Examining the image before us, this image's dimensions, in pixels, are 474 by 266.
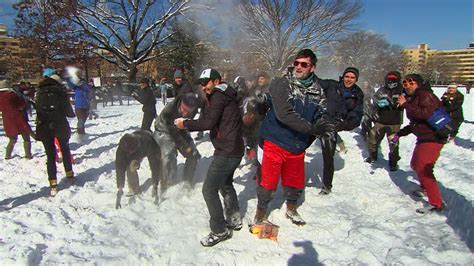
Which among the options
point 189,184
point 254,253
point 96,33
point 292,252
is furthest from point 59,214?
point 96,33

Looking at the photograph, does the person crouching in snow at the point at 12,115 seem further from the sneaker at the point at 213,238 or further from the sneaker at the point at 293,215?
the sneaker at the point at 293,215

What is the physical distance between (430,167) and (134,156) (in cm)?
334

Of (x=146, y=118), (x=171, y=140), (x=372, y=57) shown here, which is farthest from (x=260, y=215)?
(x=372, y=57)

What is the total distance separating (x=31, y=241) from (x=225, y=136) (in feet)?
6.44

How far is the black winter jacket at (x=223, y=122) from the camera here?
2.74m

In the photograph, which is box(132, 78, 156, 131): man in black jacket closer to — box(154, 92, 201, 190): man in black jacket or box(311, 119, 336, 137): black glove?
box(154, 92, 201, 190): man in black jacket

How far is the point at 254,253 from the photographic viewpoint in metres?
2.73

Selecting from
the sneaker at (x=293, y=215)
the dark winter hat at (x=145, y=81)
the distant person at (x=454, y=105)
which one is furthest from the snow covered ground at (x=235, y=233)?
the distant person at (x=454, y=105)

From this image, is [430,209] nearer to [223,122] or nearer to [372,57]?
[223,122]

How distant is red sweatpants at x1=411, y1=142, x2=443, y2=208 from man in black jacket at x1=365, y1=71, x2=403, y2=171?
1441 millimetres

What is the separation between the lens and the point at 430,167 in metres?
3.37

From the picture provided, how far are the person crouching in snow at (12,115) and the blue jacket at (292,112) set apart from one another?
457 cm

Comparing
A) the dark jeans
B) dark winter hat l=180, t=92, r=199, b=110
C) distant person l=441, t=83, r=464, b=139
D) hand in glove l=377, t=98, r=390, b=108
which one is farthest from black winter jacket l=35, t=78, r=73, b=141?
distant person l=441, t=83, r=464, b=139

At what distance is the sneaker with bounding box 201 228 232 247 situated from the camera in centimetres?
283
